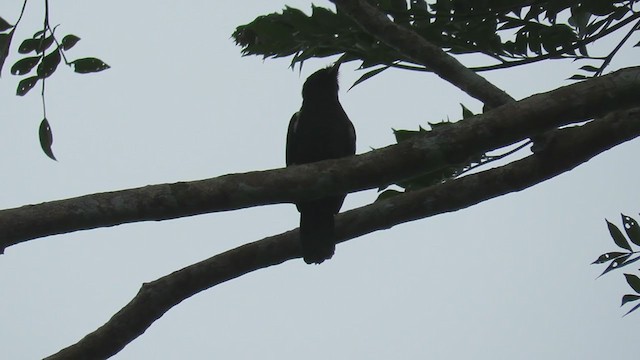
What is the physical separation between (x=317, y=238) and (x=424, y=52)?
1044mm

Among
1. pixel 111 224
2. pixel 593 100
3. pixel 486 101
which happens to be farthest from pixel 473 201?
pixel 111 224

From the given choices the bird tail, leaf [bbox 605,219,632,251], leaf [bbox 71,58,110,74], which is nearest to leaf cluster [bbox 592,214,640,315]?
leaf [bbox 605,219,632,251]

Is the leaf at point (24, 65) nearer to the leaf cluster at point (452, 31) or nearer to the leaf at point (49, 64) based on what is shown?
the leaf at point (49, 64)

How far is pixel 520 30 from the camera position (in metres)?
4.48

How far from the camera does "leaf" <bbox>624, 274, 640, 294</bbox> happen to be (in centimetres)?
404

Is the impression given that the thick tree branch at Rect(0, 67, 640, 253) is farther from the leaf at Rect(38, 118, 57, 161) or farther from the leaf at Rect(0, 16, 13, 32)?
the leaf at Rect(0, 16, 13, 32)

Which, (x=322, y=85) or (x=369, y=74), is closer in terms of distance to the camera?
(x=369, y=74)

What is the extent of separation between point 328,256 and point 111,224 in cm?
136

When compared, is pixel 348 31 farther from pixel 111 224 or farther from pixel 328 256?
pixel 111 224

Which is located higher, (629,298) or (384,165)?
(384,165)

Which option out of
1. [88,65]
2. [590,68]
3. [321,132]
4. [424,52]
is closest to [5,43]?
[88,65]

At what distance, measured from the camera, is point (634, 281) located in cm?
405

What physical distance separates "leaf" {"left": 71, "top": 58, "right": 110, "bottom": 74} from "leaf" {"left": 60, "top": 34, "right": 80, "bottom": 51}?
74 mm

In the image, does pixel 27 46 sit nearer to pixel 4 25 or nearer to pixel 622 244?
pixel 4 25
